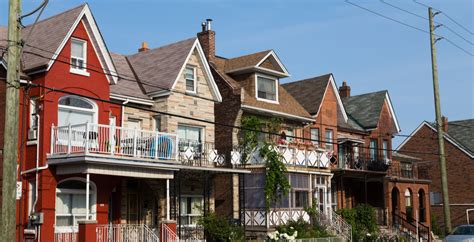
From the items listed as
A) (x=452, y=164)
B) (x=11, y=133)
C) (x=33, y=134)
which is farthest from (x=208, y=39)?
(x=452, y=164)

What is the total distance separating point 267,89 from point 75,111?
1383cm

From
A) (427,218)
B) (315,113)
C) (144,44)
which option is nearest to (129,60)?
(144,44)

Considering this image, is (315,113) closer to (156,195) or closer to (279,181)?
(279,181)

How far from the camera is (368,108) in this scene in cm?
4706

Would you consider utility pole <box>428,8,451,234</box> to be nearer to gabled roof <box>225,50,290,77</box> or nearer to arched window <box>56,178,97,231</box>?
gabled roof <box>225,50,290,77</box>

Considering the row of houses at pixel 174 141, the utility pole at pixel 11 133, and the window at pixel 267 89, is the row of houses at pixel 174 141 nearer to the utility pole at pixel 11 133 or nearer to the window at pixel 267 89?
the window at pixel 267 89

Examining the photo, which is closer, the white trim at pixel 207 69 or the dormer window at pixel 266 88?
the white trim at pixel 207 69

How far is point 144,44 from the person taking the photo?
124ft

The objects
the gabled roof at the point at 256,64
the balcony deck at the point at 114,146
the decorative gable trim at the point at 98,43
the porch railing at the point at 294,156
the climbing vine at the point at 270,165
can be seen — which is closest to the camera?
the balcony deck at the point at 114,146

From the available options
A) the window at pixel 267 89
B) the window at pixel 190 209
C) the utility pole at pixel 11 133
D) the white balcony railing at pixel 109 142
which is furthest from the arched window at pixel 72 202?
the window at pixel 267 89

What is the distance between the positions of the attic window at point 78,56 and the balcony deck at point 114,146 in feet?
8.06

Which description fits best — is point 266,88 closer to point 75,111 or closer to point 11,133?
point 75,111

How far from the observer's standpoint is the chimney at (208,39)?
3656 centimetres

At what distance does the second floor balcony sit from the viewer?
78.9 feet
